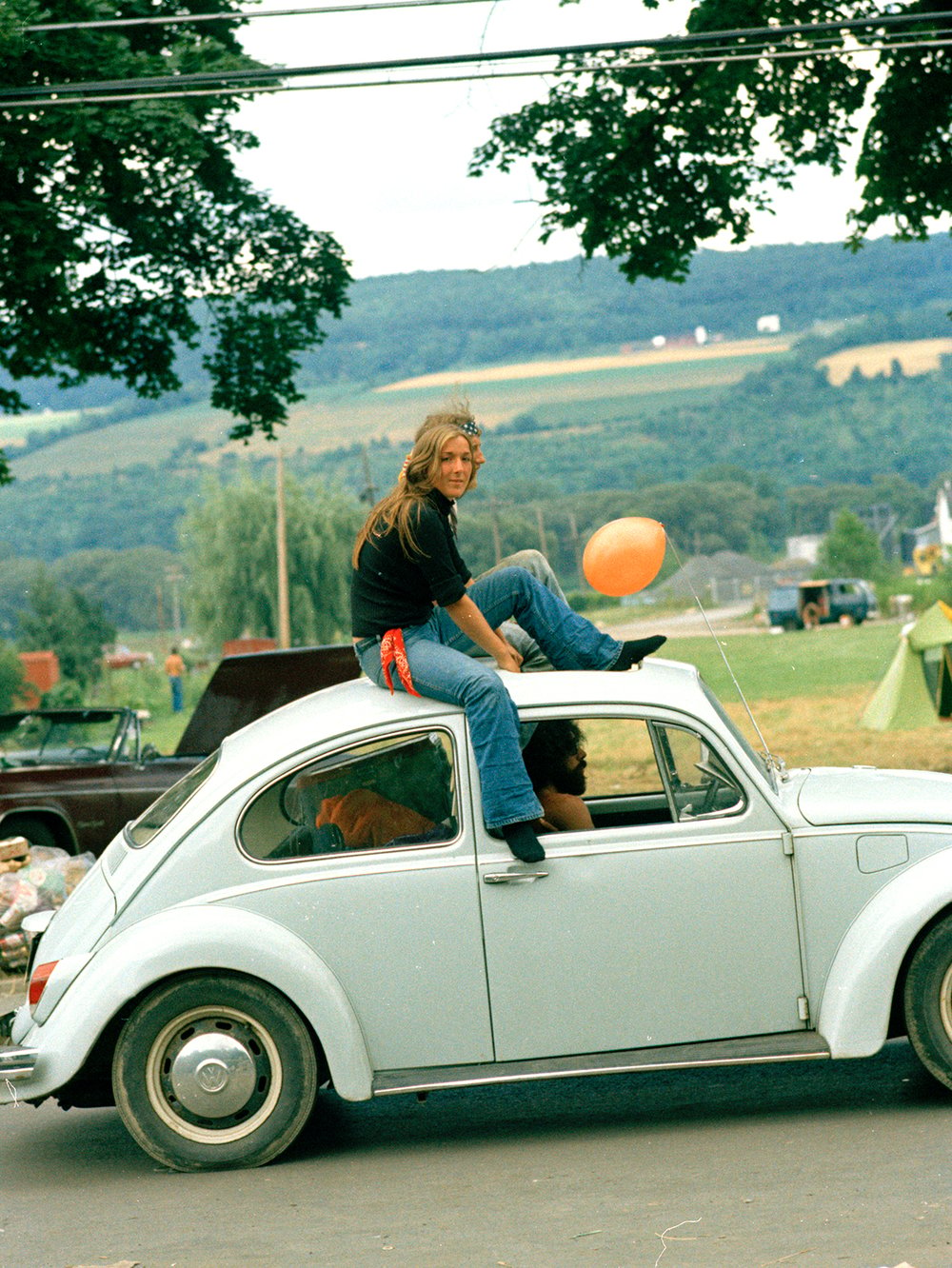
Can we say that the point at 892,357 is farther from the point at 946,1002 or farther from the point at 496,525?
the point at 946,1002

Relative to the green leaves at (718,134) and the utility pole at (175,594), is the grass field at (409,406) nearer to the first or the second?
the utility pole at (175,594)

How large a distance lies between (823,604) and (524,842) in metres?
40.4

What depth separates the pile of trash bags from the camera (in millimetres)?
8266

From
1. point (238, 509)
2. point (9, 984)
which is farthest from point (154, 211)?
point (238, 509)

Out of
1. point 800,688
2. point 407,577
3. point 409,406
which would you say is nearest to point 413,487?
point 407,577

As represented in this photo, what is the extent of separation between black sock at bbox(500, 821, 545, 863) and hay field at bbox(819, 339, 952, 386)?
51087 millimetres

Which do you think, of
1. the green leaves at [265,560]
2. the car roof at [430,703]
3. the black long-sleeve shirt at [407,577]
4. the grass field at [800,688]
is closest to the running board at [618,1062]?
the car roof at [430,703]

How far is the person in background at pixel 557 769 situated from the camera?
198 inches

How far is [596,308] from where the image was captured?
184 feet

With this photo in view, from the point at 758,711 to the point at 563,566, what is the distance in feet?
38.2

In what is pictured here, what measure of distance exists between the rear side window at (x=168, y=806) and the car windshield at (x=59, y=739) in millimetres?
4529

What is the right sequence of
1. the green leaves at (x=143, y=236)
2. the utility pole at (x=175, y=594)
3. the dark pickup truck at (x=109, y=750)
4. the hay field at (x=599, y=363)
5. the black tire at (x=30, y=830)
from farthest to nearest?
1. the hay field at (x=599, y=363)
2. the utility pole at (x=175, y=594)
3. the green leaves at (x=143, y=236)
4. the black tire at (x=30, y=830)
5. the dark pickup truck at (x=109, y=750)

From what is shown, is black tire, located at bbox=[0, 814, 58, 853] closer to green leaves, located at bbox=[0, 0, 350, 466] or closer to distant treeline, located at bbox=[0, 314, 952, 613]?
green leaves, located at bbox=[0, 0, 350, 466]

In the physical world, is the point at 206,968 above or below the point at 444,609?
below
